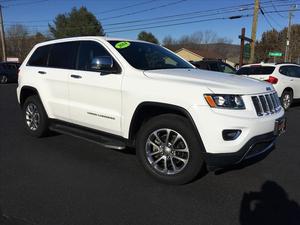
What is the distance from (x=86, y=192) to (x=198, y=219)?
1.35 m

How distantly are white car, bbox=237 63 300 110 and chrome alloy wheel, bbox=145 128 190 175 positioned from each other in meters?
7.94

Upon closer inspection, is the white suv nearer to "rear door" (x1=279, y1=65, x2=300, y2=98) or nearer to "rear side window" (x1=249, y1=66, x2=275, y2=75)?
"rear side window" (x1=249, y1=66, x2=275, y2=75)

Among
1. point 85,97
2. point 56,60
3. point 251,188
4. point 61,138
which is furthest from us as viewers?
point 61,138

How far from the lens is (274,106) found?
4508 millimetres

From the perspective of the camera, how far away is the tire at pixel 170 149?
4043 millimetres

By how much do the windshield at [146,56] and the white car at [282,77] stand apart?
6674 millimetres

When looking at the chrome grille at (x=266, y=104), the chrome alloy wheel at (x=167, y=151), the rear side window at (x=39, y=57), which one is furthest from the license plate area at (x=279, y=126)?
the rear side window at (x=39, y=57)

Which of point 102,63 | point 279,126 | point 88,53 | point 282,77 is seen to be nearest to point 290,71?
point 282,77

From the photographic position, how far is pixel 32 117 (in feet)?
21.4

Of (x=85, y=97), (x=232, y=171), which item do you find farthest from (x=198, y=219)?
(x=85, y=97)

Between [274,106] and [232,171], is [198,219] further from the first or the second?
[274,106]

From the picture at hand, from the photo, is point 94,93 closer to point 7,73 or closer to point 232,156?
point 232,156

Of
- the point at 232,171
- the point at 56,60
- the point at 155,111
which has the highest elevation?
the point at 56,60

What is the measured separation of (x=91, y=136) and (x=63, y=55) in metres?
1.56
